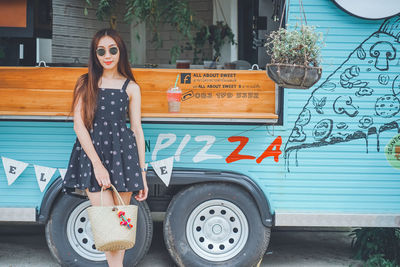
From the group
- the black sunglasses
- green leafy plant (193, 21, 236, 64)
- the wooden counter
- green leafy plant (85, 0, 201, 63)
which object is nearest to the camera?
the black sunglasses

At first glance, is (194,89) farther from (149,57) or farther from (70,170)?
(149,57)

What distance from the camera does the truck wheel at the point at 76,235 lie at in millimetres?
4867

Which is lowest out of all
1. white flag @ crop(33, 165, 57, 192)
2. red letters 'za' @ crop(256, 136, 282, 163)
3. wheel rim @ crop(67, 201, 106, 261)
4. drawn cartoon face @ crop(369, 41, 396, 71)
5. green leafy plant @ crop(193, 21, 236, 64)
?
wheel rim @ crop(67, 201, 106, 261)

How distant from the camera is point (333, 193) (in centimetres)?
493

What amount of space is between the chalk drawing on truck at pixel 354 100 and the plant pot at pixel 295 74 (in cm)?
70

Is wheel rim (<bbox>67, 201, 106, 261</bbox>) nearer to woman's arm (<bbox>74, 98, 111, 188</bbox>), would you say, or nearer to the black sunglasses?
woman's arm (<bbox>74, 98, 111, 188</bbox>)

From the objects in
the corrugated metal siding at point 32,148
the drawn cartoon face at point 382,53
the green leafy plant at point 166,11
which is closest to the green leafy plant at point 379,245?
the drawn cartoon face at point 382,53

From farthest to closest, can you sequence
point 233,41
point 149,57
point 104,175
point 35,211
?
point 149,57, point 233,41, point 35,211, point 104,175

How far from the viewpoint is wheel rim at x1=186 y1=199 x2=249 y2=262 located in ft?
16.2

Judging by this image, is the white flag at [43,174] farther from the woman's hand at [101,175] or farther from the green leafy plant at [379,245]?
the green leafy plant at [379,245]

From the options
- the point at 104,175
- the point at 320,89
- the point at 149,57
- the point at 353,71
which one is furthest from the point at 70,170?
the point at 149,57

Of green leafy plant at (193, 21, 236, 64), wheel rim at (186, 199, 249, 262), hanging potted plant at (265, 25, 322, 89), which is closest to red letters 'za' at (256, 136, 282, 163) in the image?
wheel rim at (186, 199, 249, 262)

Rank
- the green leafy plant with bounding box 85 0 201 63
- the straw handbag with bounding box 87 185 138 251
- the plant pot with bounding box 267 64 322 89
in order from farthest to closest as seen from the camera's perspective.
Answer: the green leafy plant with bounding box 85 0 201 63
the plant pot with bounding box 267 64 322 89
the straw handbag with bounding box 87 185 138 251

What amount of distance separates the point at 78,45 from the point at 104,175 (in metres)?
5.24
